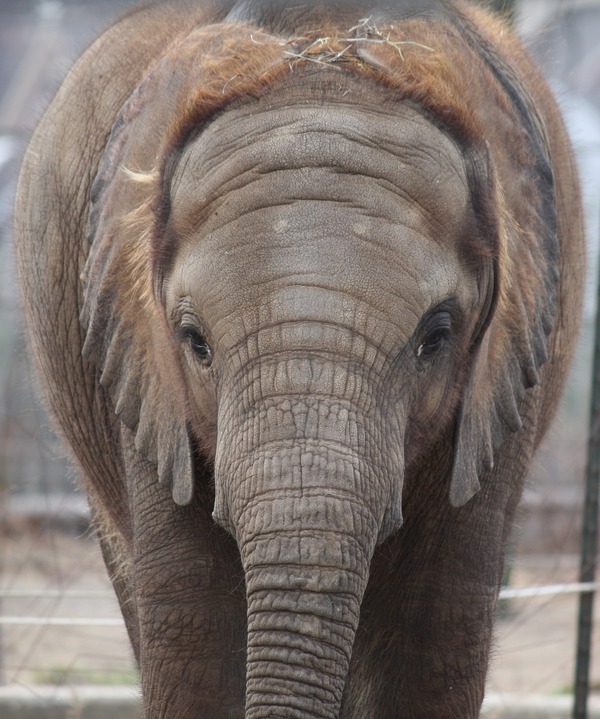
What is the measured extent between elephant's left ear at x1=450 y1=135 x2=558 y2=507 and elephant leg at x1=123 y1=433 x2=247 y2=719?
70 centimetres

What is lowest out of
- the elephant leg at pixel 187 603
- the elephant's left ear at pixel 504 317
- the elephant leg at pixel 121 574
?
the elephant leg at pixel 187 603

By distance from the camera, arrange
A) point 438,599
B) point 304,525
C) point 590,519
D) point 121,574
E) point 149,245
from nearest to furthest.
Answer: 1. point 304,525
2. point 149,245
3. point 438,599
4. point 121,574
5. point 590,519

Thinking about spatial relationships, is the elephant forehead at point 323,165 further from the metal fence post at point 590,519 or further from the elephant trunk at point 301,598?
the metal fence post at point 590,519

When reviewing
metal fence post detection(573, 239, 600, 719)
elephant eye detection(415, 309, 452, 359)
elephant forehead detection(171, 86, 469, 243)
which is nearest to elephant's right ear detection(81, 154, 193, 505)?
elephant forehead detection(171, 86, 469, 243)

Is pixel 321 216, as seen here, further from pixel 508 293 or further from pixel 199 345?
pixel 508 293

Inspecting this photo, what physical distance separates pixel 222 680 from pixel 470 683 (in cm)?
76

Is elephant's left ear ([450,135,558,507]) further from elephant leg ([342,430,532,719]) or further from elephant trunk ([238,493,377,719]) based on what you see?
elephant trunk ([238,493,377,719])

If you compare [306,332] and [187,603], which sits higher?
[306,332]

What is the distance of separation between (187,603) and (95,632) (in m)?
6.12

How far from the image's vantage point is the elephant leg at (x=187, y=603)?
3.77m

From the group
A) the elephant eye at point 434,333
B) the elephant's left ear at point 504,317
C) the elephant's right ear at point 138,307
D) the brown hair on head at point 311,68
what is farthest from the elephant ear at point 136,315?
the elephant's left ear at point 504,317

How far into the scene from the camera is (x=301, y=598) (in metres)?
2.92

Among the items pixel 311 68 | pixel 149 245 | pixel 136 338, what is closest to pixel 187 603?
pixel 136 338

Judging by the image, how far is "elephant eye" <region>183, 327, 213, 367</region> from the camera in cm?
336
